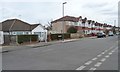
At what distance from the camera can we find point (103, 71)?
10.5 metres

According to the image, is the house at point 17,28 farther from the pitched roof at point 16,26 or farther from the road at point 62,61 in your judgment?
the road at point 62,61

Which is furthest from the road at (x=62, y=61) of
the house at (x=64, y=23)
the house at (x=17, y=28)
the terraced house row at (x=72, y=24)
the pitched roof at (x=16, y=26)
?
the house at (x=64, y=23)

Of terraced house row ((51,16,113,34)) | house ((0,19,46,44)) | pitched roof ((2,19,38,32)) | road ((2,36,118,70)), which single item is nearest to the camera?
road ((2,36,118,70))

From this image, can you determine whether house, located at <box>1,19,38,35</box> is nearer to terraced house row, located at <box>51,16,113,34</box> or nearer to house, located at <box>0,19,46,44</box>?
house, located at <box>0,19,46,44</box>

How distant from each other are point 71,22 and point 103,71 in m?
89.4

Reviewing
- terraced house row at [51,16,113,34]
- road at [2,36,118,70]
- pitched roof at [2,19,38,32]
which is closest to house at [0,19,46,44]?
pitched roof at [2,19,38,32]

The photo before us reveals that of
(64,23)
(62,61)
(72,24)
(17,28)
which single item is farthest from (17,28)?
(62,61)

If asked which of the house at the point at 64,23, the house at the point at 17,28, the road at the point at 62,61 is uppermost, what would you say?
the house at the point at 64,23

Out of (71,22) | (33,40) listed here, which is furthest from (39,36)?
(71,22)

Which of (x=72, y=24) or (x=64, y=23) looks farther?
(x=72, y=24)

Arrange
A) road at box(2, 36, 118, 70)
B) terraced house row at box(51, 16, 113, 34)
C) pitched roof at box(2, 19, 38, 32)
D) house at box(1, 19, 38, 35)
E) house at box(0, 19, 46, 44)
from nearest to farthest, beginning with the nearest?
1. road at box(2, 36, 118, 70)
2. house at box(0, 19, 46, 44)
3. house at box(1, 19, 38, 35)
4. pitched roof at box(2, 19, 38, 32)
5. terraced house row at box(51, 16, 113, 34)

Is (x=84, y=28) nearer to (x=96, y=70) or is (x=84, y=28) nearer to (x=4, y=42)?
(x=4, y=42)

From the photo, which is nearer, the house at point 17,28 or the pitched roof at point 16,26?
the house at point 17,28

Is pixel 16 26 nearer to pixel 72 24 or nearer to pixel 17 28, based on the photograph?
pixel 17 28
